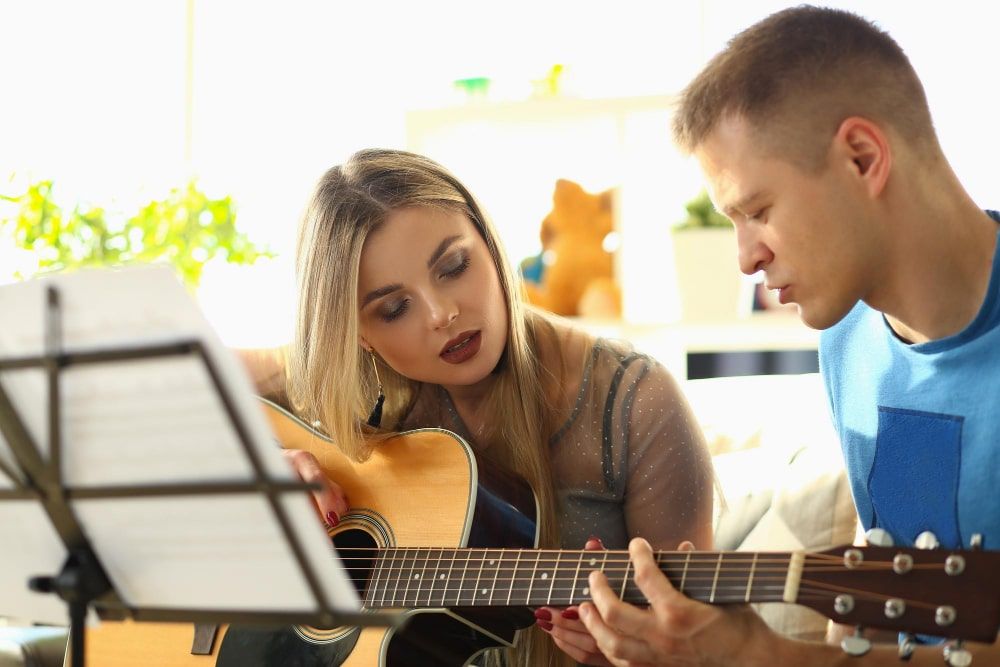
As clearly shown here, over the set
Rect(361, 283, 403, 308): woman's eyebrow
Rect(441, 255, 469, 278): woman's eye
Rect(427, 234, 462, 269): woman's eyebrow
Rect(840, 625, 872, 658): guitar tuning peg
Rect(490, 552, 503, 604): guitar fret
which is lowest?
Rect(490, 552, 503, 604): guitar fret

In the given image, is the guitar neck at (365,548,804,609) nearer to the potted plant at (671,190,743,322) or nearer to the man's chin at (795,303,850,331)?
the man's chin at (795,303,850,331)

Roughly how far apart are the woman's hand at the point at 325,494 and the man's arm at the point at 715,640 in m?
0.61

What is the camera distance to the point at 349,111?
13.1 feet

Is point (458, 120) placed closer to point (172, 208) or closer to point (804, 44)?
point (172, 208)

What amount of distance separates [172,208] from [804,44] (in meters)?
2.40

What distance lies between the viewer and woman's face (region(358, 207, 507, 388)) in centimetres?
177

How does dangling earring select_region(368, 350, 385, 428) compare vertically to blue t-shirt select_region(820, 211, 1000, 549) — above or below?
below

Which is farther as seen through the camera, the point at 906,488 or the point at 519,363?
the point at 519,363

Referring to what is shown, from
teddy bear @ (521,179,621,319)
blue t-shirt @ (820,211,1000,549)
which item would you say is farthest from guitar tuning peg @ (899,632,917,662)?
teddy bear @ (521,179,621,319)

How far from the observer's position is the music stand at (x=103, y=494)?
1.01m

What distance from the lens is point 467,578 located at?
5.06 ft

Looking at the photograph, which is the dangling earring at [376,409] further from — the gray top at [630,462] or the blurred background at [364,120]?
the blurred background at [364,120]

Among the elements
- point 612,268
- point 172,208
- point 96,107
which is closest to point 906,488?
point 612,268

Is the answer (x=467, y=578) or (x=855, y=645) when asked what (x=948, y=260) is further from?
(x=467, y=578)
